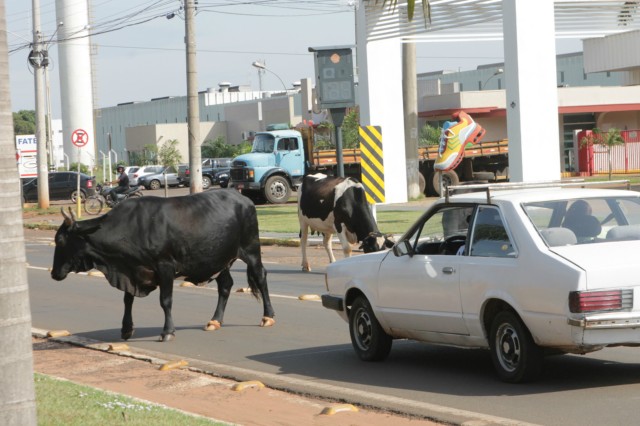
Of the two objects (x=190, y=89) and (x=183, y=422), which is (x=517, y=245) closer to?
(x=183, y=422)

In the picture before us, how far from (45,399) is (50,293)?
11.0 metres

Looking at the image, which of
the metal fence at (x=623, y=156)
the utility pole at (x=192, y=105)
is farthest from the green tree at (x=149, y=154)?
the utility pole at (x=192, y=105)

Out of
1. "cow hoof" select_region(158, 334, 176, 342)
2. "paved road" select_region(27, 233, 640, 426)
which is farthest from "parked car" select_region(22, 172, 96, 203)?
"cow hoof" select_region(158, 334, 176, 342)

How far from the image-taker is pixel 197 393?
10586mm

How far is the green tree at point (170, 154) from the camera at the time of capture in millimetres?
96375

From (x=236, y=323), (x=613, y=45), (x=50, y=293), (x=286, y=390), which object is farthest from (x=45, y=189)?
(x=286, y=390)

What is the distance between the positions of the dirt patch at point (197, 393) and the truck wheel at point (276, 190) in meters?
35.4

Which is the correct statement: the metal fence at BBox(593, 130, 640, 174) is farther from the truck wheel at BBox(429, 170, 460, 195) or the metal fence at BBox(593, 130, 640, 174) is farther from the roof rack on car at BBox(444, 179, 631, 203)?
the roof rack on car at BBox(444, 179, 631, 203)

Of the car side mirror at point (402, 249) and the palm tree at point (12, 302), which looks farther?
the car side mirror at point (402, 249)

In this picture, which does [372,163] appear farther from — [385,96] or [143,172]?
[143,172]

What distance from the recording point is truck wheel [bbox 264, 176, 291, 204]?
4900 cm

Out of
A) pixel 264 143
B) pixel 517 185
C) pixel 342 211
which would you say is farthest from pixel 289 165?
pixel 517 185

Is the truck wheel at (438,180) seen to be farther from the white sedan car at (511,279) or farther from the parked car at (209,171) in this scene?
the white sedan car at (511,279)

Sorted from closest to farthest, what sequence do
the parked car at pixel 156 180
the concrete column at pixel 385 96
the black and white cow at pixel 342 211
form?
the black and white cow at pixel 342 211 < the concrete column at pixel 385 96 < the parked car at pixel 156 180
